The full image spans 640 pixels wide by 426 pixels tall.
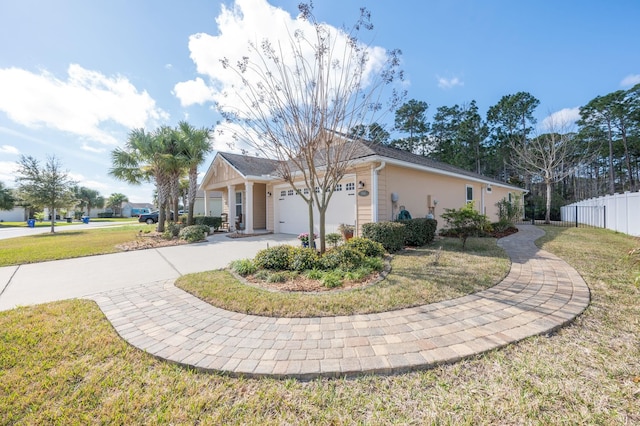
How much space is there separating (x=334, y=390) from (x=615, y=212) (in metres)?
17.5

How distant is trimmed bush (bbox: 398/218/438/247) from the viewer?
8.06 metres

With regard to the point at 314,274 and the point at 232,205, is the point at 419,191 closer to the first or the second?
the point at 314,274

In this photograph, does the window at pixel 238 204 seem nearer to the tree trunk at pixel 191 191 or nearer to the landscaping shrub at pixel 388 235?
the tree trunk at pixel 191 191

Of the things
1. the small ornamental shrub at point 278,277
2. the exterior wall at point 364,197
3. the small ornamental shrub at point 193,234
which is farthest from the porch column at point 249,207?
the small ornamental shrub at point 278,277

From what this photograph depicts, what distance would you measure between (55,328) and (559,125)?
85.4 ft

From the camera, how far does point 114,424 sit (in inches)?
70.7

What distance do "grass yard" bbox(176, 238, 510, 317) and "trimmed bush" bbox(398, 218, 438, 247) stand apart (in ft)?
6.33

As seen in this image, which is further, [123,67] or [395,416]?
[123,67]

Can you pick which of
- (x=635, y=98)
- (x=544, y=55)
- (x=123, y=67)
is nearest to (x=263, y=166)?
(x=123, y=67)

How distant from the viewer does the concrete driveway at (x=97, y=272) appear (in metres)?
4.65

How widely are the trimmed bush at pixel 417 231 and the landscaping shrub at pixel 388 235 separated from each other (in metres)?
0.48

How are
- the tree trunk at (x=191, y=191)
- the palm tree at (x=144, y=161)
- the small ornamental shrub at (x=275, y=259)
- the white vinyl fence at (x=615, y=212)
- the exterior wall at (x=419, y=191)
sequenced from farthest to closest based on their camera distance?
the tree trunk at (x=191, y=191), the palm tree at (x=144, y=161), the white vinyl fence at (x=615, y=212), the exterior wall at (x=419, y=191), the small ornamental shrub at (x=275, y=259)

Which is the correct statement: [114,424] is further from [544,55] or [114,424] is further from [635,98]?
[635,98]

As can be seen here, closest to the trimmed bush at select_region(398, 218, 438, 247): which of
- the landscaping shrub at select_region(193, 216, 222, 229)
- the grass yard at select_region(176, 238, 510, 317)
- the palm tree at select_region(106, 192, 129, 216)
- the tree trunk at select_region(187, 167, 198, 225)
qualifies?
the grass yard at select_region(176, 238, 510, 317)
